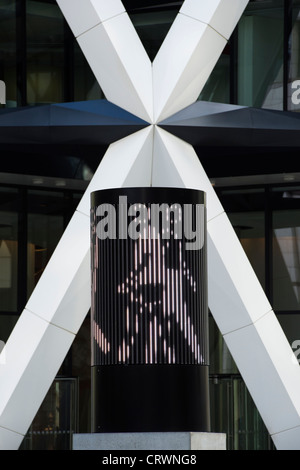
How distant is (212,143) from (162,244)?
197 inches

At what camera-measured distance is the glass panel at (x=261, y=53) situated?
916 inches

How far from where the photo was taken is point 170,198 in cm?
1464

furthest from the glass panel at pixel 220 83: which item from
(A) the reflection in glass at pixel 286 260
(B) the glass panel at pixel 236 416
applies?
(B) the glass panel at pixel 236 416

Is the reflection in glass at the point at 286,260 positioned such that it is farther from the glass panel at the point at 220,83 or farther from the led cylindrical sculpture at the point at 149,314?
the led cylindrical sculpture at the point at 149,314

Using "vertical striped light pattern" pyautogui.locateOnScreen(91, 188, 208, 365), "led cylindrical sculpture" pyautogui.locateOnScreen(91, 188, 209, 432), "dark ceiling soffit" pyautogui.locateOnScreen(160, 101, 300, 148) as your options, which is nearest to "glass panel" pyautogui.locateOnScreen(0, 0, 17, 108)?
"dark ceiling soffit" pyautogui.locateOnScreen(160, 101, 300, 148)

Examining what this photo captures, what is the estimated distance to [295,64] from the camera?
2311 cm

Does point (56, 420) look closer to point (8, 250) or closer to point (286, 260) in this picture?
point (8, 250)

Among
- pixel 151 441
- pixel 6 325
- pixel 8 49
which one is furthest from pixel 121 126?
pixel 151 441

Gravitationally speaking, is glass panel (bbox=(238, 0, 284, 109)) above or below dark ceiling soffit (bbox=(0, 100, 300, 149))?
above

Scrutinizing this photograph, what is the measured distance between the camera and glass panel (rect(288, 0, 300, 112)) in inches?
899

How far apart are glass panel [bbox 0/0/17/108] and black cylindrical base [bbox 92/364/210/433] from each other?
34.3 ft

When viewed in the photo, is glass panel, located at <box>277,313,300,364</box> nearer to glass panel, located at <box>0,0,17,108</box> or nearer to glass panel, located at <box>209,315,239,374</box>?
glass panel, located at <box>209,315,239,374</box>

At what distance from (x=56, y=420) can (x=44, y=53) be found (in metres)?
7.62

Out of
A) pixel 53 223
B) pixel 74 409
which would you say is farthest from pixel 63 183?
pixel 74 409
